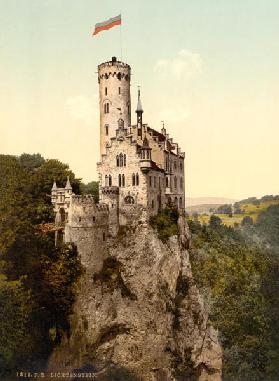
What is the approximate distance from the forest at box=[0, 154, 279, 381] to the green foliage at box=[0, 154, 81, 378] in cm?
10

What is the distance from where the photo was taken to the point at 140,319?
185 feet

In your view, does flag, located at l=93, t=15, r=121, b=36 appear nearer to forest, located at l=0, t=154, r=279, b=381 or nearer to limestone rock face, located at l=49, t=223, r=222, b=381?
forest, located at l=0, t=154, r=279, b=381

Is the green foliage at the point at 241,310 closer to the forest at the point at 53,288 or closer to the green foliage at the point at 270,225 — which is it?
the forest at the point at 53,288

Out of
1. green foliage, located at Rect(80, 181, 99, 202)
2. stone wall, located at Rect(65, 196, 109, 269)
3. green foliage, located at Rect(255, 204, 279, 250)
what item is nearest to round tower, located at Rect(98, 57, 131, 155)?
stone wall, located at Rect(65, 196, 109, 269)

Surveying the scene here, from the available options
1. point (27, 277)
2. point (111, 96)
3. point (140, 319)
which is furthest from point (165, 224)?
point (27, 277)

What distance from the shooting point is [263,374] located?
2248 inches

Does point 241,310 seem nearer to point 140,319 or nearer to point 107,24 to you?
point 140,319

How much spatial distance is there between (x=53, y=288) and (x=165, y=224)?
19595 millimetres

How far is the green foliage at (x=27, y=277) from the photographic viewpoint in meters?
40.3

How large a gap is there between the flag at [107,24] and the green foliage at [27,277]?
2211 centimetres

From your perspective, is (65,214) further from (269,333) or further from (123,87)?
(269,333)

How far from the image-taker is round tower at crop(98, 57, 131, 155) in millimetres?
67625

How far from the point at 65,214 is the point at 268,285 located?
3370 cm

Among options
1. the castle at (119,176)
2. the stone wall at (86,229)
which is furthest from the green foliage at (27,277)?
the castle at (119,176)
